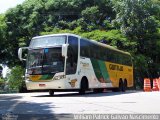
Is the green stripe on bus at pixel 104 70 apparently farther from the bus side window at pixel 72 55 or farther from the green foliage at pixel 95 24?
the green foliage at pixel 95 24

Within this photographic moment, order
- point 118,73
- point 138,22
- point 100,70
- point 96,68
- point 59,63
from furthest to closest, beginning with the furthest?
point 138,22 → point 118,73 → point 100,70 → point 96,68 → point 59,63

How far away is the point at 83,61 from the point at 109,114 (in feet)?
37.1

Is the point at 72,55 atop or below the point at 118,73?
atop

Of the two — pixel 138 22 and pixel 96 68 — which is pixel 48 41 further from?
pixel 138 22

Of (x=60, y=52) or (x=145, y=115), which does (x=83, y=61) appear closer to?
(x=60, y=52)

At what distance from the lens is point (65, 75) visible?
2089 cm

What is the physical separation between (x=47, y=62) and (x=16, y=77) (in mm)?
20199

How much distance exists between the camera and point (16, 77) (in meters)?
40.6

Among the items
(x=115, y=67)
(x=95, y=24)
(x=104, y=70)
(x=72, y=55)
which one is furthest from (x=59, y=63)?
(x=95, y=24)

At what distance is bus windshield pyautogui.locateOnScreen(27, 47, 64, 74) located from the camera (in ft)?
68.3

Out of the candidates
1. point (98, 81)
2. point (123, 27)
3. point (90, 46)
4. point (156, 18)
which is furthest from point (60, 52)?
point (156, 18)

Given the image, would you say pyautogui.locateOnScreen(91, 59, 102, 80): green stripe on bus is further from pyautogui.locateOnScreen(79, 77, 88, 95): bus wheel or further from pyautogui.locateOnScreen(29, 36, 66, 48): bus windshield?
pyautogui.locateOnScreen(29, 36, 66, 48): bus windshield

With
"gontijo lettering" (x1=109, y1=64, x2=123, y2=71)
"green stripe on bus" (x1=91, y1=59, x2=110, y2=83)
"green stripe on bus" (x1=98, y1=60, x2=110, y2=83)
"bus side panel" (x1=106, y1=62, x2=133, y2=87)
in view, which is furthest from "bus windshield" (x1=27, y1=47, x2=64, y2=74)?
"gontijo lettering" (x1=109, y1=64, x2=123, y2=71)

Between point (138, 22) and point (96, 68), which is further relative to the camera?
point (138, 22)
